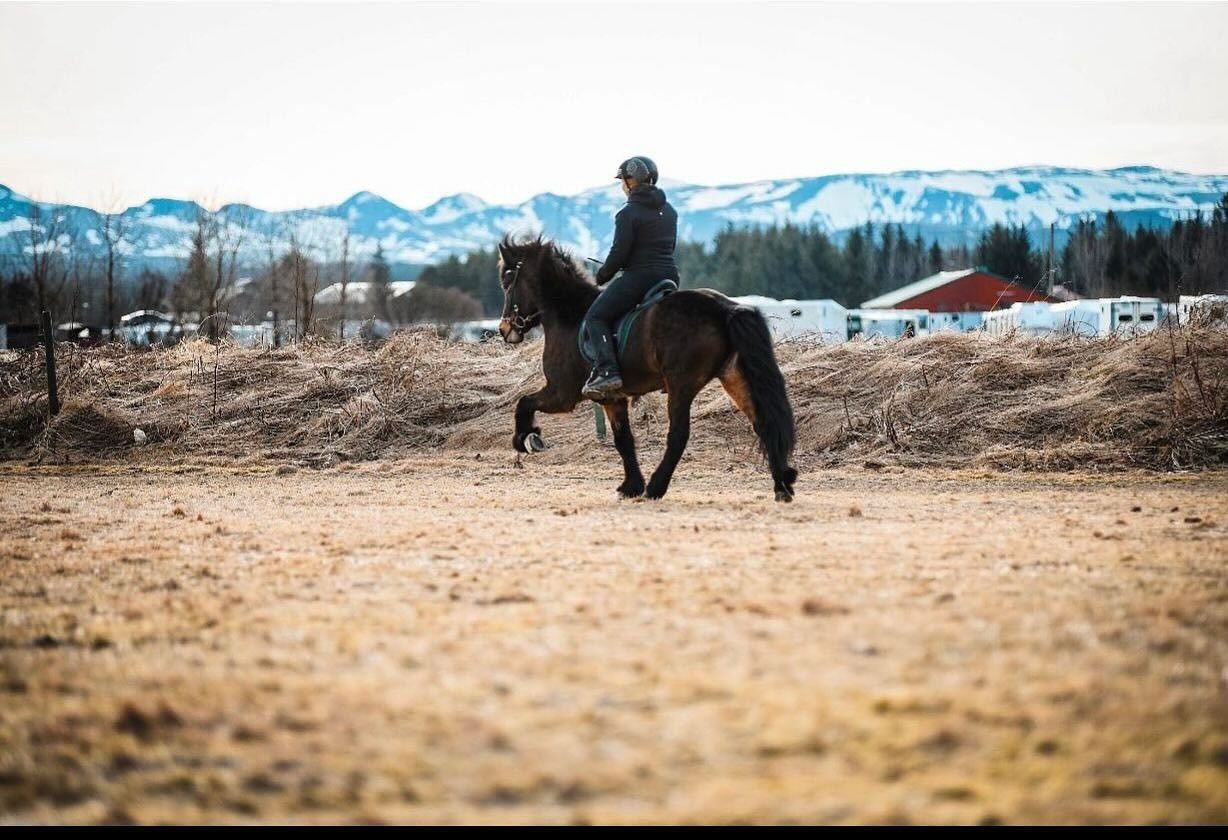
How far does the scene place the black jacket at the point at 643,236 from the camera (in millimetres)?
11352

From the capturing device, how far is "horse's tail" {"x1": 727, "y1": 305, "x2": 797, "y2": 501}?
1040 centimetres

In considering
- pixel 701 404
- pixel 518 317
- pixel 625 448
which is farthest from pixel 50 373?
pixel 625 448

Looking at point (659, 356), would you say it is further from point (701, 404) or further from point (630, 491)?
point (701, 404)

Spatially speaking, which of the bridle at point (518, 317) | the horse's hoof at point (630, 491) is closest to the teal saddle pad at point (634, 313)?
the horse's hoof at point (630, 491)

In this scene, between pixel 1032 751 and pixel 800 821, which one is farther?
pixel 1032 751

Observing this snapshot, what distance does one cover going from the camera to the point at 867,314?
69125 mm

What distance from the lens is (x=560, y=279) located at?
12.4 metres

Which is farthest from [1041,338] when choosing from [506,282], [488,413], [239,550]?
[239,550]

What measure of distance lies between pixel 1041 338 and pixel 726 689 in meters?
17.0

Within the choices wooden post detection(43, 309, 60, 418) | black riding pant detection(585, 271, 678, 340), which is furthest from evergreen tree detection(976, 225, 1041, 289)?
black riding pant detection(585, 271, 678, 340)

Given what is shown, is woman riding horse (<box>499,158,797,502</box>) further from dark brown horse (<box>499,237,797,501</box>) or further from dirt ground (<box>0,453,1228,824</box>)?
dirt ground (<box>0,453,1228,824</box>)

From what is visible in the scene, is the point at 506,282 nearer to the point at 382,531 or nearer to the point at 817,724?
the point at 382,531

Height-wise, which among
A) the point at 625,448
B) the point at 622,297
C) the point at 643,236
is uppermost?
the point at 643,236

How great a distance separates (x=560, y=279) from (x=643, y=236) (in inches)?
49.8
